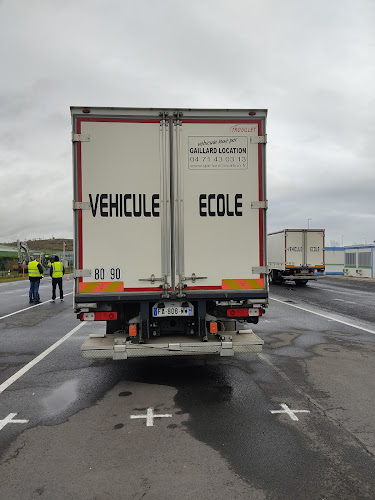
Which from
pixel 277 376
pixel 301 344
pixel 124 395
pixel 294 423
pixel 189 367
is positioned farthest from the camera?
pixel 301 344

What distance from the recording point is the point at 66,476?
338 centimetres

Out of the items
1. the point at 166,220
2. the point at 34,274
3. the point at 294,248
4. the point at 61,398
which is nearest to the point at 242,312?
the point at 166,220

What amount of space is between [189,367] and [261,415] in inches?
88.0

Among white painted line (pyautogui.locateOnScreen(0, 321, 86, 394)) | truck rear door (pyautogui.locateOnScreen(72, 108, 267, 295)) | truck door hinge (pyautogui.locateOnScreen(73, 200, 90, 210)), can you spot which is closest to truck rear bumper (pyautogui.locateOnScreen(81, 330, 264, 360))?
truck rear door (pyautogui.locateOnScreen(72, 108, 267, 295))

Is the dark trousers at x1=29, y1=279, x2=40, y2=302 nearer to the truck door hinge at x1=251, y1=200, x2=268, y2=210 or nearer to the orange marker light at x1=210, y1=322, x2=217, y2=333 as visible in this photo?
the orange marker light at x1=210, y1=322, x2=217, y2=333

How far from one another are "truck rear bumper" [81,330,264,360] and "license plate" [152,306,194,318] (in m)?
0.38

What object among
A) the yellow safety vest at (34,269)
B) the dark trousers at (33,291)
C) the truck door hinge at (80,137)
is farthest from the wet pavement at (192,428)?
the dark trousers at (33,291)

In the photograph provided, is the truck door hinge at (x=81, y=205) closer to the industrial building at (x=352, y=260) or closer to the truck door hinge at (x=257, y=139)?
the truck door hinge at (x=257, y=139)

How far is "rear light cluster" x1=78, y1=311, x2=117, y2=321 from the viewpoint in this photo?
5748mm

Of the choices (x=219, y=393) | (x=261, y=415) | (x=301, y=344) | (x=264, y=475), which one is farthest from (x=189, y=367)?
(x=264, y=475)

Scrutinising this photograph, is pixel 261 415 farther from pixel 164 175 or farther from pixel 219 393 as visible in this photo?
pixel 164 175

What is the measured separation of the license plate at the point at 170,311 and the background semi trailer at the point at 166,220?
14mm

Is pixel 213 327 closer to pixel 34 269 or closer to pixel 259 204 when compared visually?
pixel 259 204

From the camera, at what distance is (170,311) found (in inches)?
224
